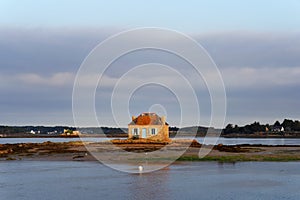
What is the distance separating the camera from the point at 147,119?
2781 inches

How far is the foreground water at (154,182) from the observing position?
79.0 feet

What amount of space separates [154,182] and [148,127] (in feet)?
140

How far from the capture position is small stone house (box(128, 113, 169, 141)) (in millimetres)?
70875

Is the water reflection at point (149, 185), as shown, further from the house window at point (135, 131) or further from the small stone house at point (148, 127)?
the house window at point (135, 131)

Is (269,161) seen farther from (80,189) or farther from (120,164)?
(80,189)

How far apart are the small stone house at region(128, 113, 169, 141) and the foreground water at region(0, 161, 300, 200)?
105 ft

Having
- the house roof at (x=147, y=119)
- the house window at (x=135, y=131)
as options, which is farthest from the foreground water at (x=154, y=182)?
the house window at (x=135, y=131)

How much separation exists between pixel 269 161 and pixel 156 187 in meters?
19.8

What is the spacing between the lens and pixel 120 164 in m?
39.7

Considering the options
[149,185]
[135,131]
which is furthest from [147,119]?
[149,185]

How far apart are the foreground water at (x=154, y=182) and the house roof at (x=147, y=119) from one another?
31911mm

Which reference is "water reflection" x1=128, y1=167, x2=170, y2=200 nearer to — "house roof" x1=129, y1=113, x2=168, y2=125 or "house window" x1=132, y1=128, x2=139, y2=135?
"house roof" x1=129, y1=113, x2=168, y2=125

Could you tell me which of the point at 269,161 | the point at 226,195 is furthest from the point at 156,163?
the point at 226,195

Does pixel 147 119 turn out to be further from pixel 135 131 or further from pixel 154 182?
pixel 154 182
